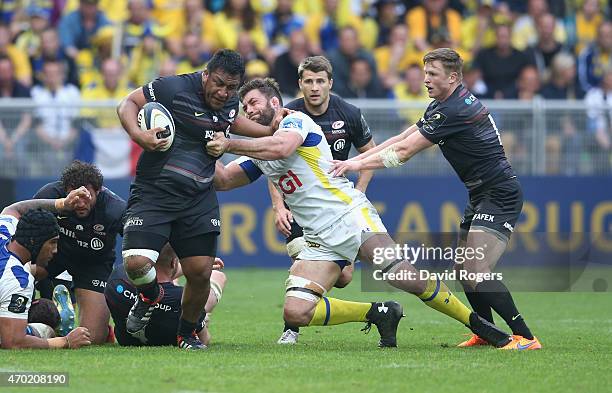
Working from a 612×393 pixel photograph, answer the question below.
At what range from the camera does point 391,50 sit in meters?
20.1

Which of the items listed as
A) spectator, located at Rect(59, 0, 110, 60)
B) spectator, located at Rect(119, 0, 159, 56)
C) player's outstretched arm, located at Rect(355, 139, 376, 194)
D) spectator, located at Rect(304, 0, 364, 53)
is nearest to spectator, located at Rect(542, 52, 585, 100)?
spectator, located at Rect(304, 0, 364, 53)

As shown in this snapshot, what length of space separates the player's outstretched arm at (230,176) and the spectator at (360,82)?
8664mm

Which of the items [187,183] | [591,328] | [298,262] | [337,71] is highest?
[337,71]

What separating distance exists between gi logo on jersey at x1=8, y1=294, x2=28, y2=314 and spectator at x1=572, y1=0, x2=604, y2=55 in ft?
47.6

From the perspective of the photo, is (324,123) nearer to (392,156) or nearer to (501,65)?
(392,156)

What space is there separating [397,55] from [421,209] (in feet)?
11.4

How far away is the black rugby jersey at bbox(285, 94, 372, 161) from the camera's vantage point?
35.2ft

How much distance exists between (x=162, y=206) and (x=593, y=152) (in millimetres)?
10143

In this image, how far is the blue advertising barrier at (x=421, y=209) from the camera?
→ 57.0 feet

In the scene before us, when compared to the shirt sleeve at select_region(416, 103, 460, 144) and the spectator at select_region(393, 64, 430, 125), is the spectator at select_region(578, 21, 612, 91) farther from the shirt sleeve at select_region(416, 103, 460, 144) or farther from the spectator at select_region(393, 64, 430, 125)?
the shirt sleeve at select_region(416, 103, 460, 144)

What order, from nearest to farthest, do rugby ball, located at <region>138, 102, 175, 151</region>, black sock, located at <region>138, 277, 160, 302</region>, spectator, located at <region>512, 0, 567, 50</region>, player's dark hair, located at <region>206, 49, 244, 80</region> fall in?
rugby ball, located at <region>138, 102, 175, 151</region> → player's dark hair, located at <region>206, 49, 244, 80</region> → black sock, located at <region>138, 277, 160, 302</region> → spectator, located at <region>512, 0, 567, 50</region>

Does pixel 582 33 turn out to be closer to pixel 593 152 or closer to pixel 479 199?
pixel 593 152

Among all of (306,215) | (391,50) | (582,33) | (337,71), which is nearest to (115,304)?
(306,215)

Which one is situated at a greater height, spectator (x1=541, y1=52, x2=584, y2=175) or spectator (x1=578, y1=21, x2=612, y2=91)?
spectator (x1=578, y1=21, x2=612, y2=91)
